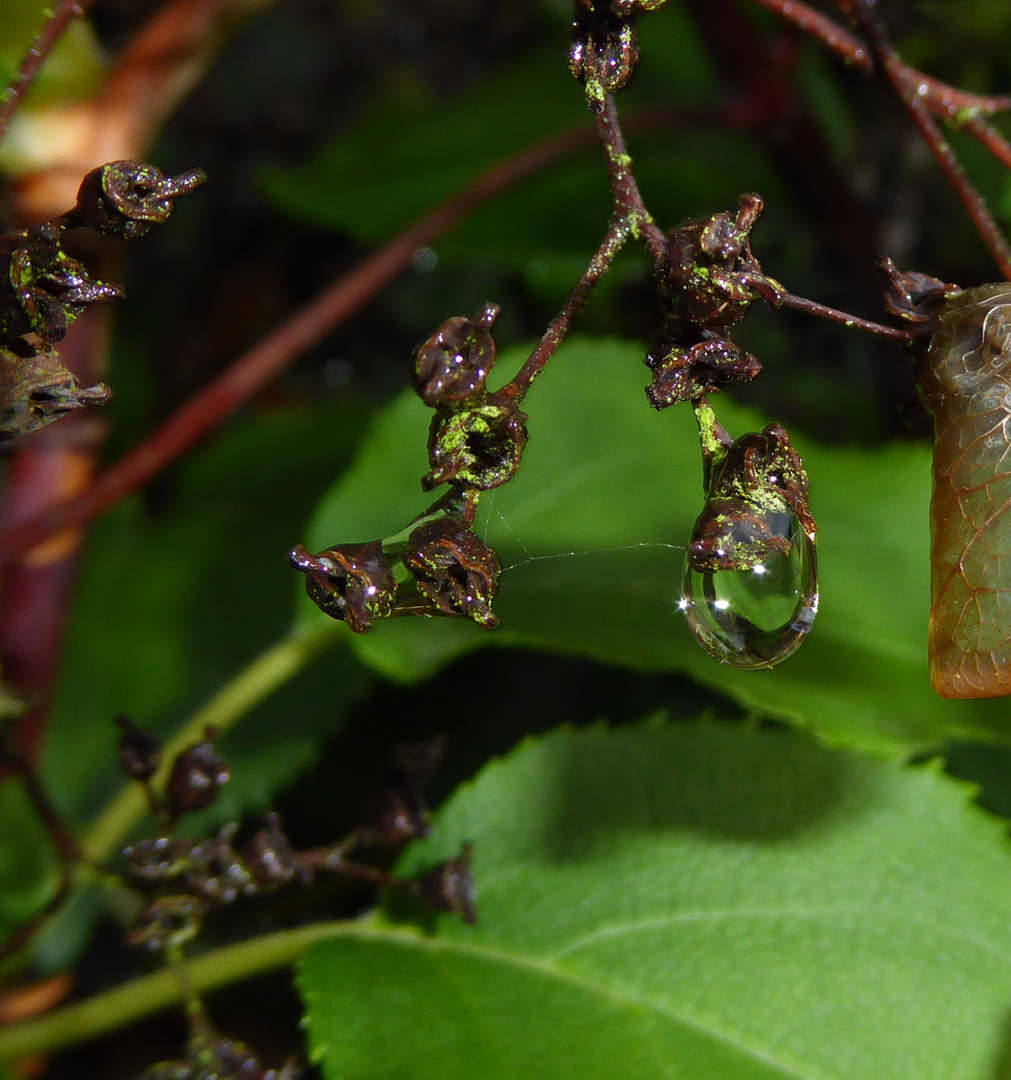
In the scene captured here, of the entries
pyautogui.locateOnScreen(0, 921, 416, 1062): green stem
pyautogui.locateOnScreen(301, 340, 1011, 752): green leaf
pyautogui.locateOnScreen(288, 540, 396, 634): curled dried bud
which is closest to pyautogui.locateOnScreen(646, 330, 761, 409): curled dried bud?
pyautogui.locateOnScreen(288, 540, 396, 634): curled dried bud

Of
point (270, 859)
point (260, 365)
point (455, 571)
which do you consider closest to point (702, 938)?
point (270, 859)

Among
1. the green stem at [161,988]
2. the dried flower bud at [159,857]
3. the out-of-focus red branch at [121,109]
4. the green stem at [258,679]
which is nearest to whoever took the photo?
the dried flower bud at [159,857]

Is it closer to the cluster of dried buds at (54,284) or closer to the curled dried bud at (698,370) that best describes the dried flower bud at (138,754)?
the cluster of dried buds at (54,284)

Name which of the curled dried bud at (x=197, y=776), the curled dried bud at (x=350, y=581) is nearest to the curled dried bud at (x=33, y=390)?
the curled dried bud at (x=350, y=581)

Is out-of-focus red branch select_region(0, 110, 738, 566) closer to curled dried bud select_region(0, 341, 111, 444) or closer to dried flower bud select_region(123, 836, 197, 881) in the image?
dried flower bud select_region(123, 836, 197, 881)

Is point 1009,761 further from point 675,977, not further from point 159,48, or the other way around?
point 159,48

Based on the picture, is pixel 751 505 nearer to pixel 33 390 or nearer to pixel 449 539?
pixel 449 539
